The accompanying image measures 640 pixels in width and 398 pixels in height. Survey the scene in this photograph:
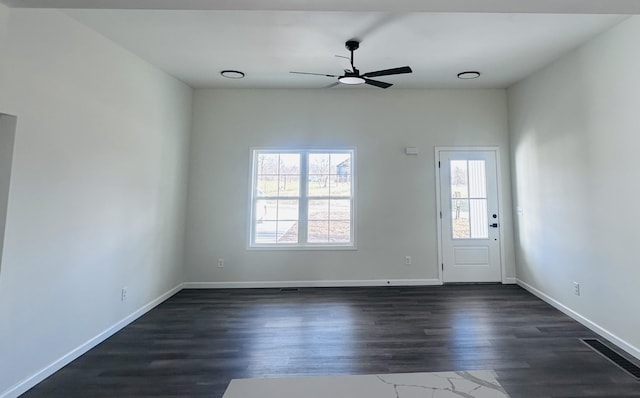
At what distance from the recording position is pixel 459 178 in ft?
14.8

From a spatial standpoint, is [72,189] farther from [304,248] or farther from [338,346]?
[304,248]

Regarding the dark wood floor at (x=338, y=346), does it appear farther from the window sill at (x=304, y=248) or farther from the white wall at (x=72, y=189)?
the window sill at (x=304, y=248)

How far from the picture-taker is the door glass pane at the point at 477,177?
4.50 metres

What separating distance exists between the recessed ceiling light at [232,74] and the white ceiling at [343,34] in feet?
0.29

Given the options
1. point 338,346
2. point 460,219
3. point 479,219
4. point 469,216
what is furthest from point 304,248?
point 479,219

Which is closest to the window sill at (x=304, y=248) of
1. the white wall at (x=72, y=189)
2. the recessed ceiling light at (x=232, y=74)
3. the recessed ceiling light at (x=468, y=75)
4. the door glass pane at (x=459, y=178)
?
the white wall at (x=72, y=189)

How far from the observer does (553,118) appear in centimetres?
352

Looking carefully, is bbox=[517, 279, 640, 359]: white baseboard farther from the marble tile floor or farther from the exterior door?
the marble tile floor

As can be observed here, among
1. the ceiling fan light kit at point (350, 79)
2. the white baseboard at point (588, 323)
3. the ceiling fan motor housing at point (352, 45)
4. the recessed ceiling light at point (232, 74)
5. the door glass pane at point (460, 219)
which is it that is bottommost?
the white baseboard at point (588, 323)

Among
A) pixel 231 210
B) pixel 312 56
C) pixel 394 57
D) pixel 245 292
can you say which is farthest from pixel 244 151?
pixel 394 57

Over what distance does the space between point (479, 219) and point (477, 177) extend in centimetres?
67

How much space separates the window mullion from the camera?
14.7 ft

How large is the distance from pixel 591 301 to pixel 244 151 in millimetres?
4707

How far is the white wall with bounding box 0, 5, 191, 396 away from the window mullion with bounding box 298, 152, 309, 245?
1990 millimetres
